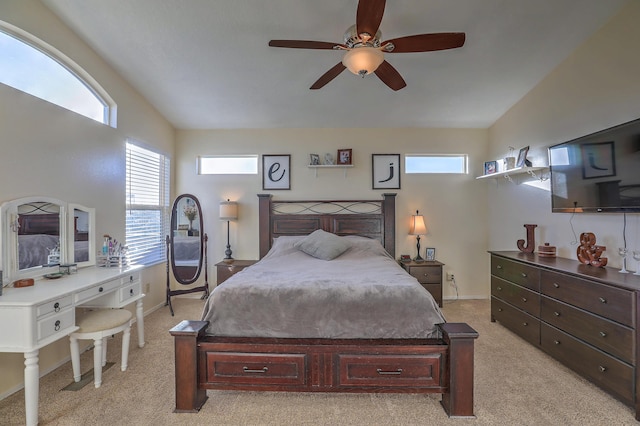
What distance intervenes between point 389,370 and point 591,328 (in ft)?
5.50

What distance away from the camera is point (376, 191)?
4594 mm

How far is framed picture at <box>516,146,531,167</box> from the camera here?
3.52m

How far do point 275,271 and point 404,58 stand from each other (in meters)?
2.60

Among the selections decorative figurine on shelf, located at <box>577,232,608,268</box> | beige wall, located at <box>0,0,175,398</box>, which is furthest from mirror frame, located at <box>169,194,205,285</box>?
decorative figurine on shelf, located at <box>577,232,608,268</box>

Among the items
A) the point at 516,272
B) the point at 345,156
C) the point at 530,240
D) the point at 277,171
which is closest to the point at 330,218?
the point at 345,156

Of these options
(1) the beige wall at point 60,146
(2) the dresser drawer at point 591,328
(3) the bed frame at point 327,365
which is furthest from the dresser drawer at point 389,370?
(1) the beige wall at point 60,146

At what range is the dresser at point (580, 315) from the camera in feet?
6.47

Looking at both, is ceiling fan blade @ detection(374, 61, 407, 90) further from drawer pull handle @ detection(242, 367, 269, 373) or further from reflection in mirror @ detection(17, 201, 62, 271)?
reflection in mirror @ detection(17, 201, 62, 271)

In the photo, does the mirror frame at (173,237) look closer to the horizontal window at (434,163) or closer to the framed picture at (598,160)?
the horizontal window at (434,163)

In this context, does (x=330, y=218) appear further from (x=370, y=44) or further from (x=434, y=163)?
(x=370, y=44)

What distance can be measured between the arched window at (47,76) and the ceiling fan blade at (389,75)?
9.48 feet

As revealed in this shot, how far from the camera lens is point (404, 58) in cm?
307

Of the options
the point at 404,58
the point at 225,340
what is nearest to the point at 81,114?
the point at 225,340

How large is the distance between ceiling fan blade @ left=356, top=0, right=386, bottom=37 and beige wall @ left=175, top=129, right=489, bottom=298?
267 cm
